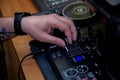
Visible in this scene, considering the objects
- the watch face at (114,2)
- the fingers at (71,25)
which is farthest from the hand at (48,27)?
the watch face at (114,2)

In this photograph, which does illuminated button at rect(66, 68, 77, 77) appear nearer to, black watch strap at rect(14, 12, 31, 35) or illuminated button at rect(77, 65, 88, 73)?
illuminated button at rect(77, 65, 88, 73)

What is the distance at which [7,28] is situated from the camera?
2.88 feet

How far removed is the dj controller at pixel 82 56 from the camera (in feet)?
1.97

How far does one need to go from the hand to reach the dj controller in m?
0.02

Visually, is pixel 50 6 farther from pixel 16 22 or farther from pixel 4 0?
pixel 4 0

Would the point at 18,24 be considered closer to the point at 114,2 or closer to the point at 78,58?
the point at 78,58

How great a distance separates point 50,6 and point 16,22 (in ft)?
0.62

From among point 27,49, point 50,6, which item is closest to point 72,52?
point 27,49

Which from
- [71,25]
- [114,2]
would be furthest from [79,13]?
[114,2]

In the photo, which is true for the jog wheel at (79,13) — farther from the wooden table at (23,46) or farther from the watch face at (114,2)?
the watch face at (114,2)

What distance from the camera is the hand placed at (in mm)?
740

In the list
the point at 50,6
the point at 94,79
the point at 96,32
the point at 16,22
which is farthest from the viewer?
the point at 50,6

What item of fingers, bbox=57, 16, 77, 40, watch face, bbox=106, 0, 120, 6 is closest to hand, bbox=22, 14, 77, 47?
fingers, bbox=57, 16, 77, 40

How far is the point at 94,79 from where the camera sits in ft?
1.99
